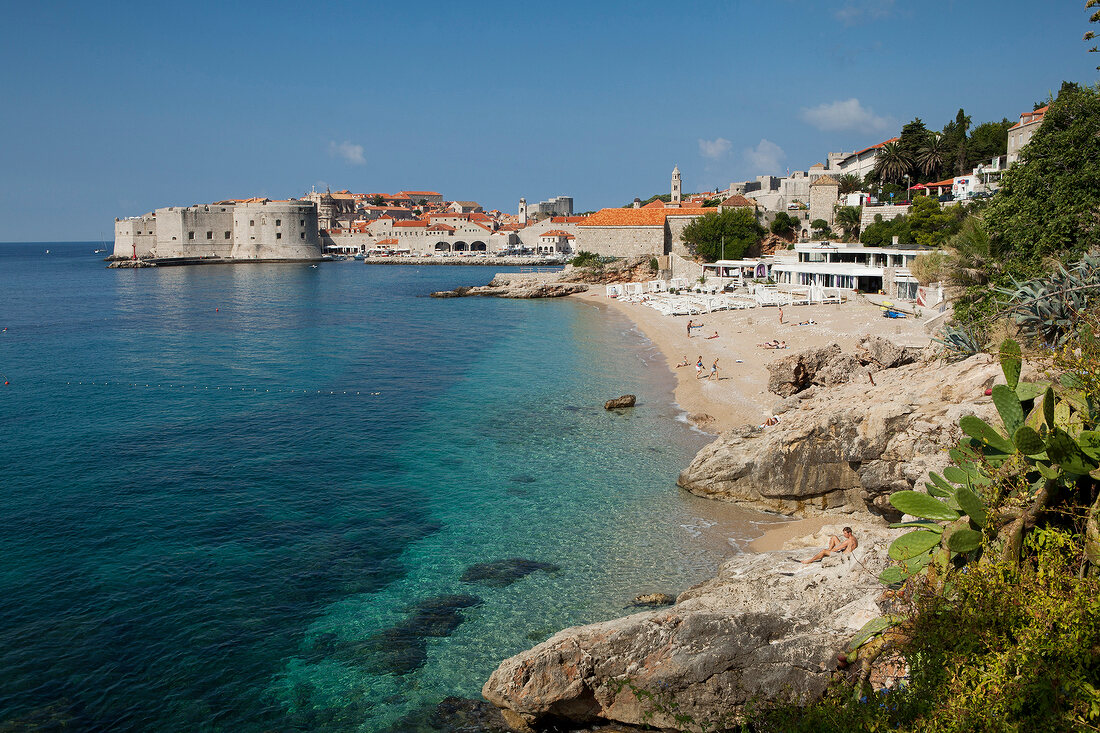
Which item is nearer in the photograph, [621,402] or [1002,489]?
[1002,489]

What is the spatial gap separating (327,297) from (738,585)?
2055 inches

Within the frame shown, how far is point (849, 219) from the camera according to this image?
47.8 meters

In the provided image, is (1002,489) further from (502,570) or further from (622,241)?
(622,241)

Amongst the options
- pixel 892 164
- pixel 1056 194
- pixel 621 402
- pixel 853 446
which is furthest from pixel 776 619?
→ pixel 892 164

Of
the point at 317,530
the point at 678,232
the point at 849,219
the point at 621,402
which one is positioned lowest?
the point at 317,530

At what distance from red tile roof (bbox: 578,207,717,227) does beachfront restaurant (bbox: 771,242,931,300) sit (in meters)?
16.0

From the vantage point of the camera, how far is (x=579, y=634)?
7.04m

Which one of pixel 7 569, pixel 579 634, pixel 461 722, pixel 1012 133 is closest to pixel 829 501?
pixel 579 634

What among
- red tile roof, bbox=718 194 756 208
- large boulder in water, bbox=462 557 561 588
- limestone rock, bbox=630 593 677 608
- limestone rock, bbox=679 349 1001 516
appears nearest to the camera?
limestone rock, bbox=679 349 1001 516

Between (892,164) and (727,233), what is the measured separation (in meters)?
11.7

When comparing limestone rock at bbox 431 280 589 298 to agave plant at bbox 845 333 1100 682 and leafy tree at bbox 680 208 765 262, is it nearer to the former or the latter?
leafy tree at bbox 680 208 765 262

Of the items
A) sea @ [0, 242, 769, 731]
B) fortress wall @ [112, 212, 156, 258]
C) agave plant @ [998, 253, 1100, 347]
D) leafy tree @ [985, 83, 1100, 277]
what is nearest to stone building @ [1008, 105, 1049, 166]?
sea @ [0, 242, 769, 731]

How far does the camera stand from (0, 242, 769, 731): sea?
803 centimetres

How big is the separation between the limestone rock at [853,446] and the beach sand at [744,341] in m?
4.04
